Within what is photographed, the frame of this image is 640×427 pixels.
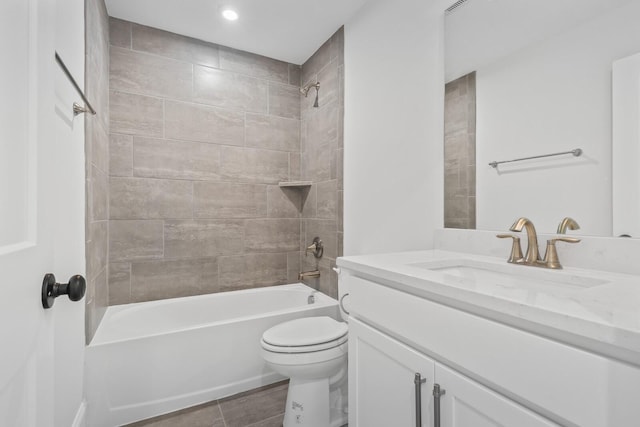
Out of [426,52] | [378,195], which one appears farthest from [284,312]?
[426,52]

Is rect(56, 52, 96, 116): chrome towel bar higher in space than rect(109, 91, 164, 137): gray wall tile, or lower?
lower

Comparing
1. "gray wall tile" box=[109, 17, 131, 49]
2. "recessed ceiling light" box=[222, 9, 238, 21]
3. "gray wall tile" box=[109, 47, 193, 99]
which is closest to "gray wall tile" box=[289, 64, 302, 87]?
"recessed ceiling light" box=[222, 9, 238, 21]

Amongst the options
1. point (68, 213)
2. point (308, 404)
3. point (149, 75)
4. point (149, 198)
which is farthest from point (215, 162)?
point (308, 404)

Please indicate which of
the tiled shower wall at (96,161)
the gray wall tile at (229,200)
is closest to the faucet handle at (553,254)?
the tiled shower wall at (96,161)

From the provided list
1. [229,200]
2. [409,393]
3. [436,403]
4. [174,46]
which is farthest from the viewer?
[229,200]

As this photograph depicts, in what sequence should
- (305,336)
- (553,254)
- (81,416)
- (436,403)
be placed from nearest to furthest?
1. (436,403)
2. (553,254)
3. (81,416)
4. (305,336)

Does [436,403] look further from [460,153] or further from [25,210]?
[460,153]

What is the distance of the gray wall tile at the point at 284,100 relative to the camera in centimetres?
280

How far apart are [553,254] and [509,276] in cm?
16

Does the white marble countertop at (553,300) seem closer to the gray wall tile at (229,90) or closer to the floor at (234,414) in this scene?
the floor at (234,414)

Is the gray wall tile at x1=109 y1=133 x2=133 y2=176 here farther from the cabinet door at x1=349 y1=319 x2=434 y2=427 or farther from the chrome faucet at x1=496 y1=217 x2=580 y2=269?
the chrome faucet at x1=496 y1=217 x2=580 y2=269

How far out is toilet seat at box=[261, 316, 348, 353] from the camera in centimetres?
152

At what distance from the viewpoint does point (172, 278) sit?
2408mm

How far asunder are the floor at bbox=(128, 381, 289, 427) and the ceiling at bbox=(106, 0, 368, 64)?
255 cm
